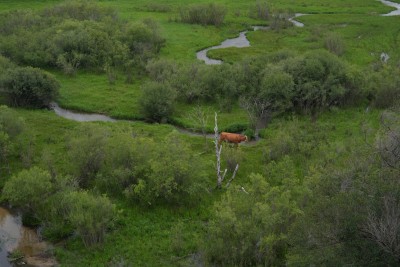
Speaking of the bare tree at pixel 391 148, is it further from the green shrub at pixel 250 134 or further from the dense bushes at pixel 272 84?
the dense bushes at pixel 272 84

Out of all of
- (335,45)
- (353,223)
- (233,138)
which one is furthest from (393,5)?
(353,223)

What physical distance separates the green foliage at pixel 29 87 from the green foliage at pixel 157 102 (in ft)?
27.0

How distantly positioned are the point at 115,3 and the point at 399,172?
76.4 metres

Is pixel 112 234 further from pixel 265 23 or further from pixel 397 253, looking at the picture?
pixel 265 23

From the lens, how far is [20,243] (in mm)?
23250

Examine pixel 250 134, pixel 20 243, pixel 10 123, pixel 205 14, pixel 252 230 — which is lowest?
pixel 20 243

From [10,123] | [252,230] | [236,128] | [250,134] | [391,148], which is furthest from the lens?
[236,128]

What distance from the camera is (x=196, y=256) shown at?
21938 millimetres

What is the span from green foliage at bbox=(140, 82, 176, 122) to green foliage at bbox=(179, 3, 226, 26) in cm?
3612

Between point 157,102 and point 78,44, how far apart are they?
16696mm

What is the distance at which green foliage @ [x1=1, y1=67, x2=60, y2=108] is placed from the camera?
126 ft

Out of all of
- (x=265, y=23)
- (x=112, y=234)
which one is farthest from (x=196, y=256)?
(x=265, y=23)

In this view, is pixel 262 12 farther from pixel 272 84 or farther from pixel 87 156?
pixel 87 156

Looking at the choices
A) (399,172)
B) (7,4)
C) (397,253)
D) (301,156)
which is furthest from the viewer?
(7,4)
